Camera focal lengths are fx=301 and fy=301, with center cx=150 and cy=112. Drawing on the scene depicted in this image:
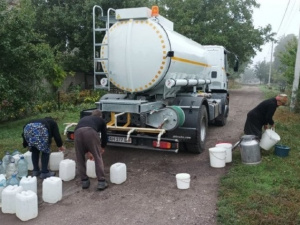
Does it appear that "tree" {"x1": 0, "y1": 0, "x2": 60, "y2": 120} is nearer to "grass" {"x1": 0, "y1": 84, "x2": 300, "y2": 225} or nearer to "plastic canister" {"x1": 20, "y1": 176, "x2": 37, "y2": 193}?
"grass" {"x1": 0, "y1": 84, "x2": 300, "y2": 225}

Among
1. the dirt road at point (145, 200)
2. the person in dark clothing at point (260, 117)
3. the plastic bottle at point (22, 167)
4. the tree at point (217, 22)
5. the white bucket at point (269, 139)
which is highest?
the tree at point (217, 22)

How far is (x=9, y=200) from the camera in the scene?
13.9 ft

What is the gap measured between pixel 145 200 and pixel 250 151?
8.55 ft

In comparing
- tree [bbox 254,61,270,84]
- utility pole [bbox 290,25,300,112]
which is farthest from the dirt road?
tree [bbox 254,61,270,84]

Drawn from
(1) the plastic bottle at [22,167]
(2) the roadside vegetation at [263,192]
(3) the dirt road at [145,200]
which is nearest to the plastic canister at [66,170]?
(3) the dirt road at [145,200]

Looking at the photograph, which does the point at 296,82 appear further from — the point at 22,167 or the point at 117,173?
the point at 22,167

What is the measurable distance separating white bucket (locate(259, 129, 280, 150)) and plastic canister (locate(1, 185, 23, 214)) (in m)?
5.02

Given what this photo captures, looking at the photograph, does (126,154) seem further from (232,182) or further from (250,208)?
(250,208)

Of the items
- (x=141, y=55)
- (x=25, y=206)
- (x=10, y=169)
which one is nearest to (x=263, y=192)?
(x=141, y=55)

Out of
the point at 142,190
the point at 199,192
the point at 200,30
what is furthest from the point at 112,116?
the point at 200,30

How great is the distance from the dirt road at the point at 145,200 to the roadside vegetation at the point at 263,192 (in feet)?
0.73

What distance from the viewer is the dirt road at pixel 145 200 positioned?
4.07 meters

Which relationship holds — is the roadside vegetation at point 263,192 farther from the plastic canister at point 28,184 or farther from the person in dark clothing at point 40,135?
the person in dark clothing at point 40,135

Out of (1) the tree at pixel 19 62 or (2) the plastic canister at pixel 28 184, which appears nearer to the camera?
(2) the plastic canister at pixel 28 184
